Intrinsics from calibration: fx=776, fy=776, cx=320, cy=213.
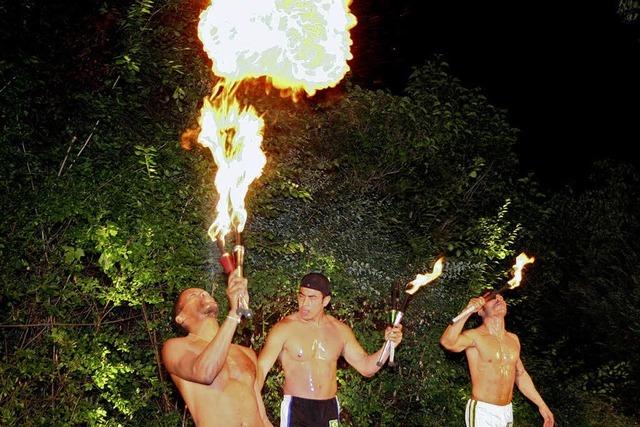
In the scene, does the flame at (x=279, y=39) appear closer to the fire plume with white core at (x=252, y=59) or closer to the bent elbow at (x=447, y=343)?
the fire plume with white core at (x=252, y=59)

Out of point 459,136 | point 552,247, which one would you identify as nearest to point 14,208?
point 459,136

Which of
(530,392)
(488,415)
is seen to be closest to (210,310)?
(488,415)

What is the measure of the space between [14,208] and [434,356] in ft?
17.2

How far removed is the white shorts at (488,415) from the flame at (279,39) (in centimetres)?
349

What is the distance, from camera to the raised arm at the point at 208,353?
405 centimetres

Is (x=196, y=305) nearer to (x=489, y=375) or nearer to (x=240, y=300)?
(x=240, y=300)

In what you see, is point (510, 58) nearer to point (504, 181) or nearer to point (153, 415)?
point (504, 181)

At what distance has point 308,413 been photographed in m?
6.19

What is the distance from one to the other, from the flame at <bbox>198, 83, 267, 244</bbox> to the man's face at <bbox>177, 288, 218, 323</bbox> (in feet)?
1.53

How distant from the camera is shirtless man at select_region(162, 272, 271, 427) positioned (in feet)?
14.1

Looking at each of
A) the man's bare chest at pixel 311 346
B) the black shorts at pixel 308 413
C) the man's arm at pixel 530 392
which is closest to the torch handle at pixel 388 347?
the man's bare chest at pixel 311 346

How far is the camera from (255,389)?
4898 mm

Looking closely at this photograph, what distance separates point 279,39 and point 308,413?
332 centimetres

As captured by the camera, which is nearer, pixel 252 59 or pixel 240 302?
pixel 240 302
